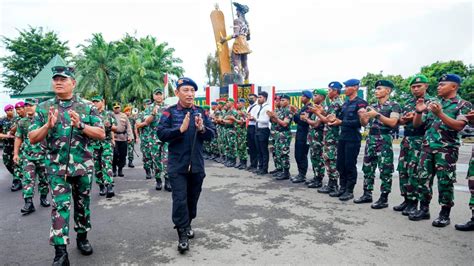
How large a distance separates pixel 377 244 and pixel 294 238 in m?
0.92

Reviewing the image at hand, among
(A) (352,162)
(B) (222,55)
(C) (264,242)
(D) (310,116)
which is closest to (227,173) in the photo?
(D) (310,116)

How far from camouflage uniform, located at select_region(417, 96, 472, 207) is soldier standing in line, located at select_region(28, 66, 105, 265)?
13.3ft

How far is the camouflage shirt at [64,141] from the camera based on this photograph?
319 cm

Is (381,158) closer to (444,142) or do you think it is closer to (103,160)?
(444,142)

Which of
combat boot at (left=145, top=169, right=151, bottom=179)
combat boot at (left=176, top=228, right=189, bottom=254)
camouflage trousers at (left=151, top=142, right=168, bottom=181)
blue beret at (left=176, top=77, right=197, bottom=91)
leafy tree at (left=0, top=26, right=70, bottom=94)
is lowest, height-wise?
combat boot at (left=145, top=169, right=151, bottom=179)

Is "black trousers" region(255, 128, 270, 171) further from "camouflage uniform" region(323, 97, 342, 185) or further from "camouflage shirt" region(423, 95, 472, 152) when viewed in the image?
"camouflage shirt" region(423, 95, 472, 152)

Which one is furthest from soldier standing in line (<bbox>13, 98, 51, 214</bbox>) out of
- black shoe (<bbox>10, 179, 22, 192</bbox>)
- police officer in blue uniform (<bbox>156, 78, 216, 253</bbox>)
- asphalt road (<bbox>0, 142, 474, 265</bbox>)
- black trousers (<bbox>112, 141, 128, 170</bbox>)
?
police officer in blue uniform (<bbox>156, 78, 216, 253</bbox>)

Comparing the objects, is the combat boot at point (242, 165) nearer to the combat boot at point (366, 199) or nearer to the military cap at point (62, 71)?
the combat boot at point (366, 199)

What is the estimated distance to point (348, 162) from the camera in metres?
5.59

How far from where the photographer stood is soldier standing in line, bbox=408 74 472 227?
4.07 meters

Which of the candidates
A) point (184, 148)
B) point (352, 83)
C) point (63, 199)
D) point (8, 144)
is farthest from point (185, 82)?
point (8, 144)

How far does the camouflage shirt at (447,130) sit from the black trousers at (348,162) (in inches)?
52.9

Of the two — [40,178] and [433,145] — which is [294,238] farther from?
[40,178]

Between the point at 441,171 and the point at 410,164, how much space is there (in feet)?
1.89
